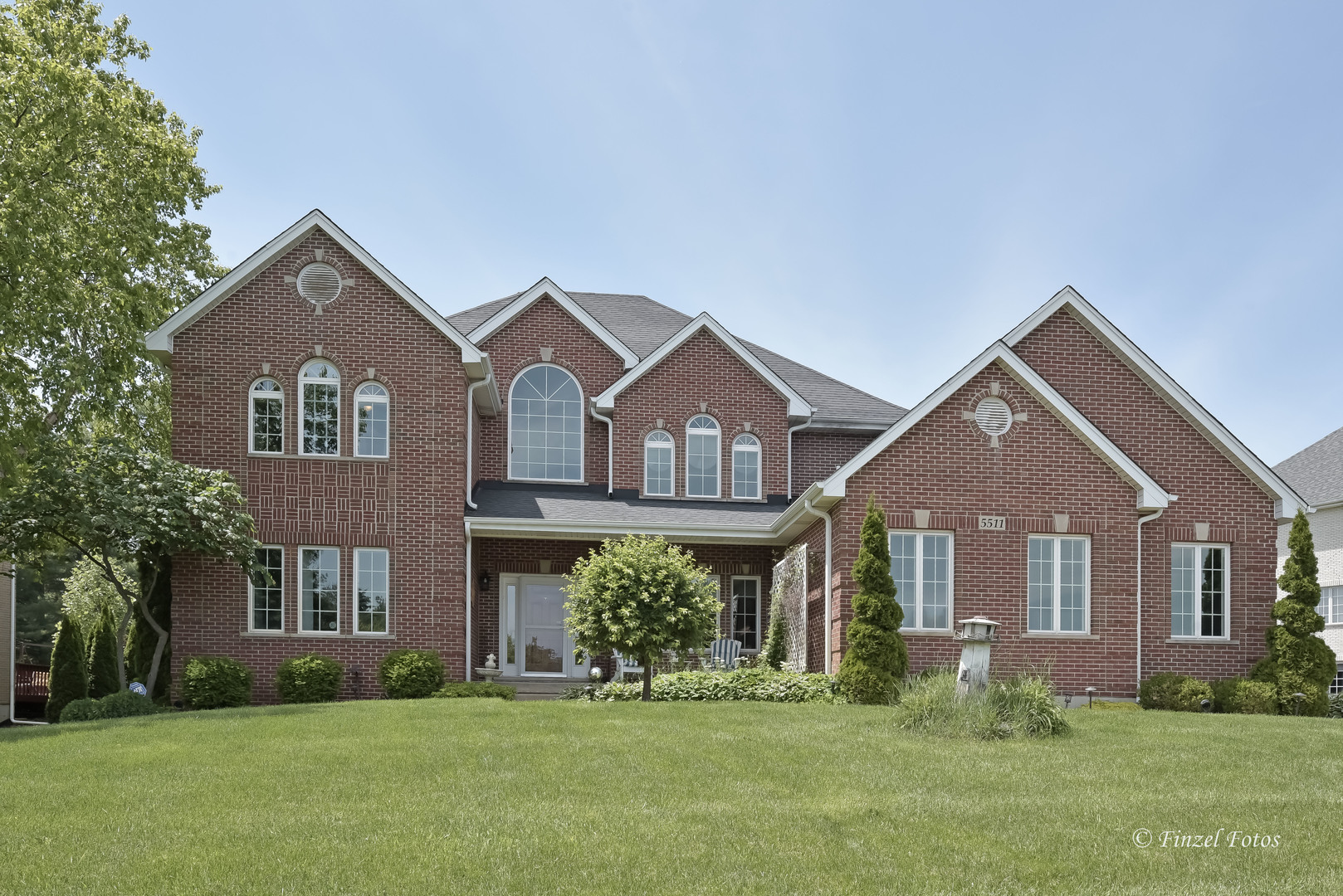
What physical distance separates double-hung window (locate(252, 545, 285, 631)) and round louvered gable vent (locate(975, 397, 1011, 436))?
11863 mm

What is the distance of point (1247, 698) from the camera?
1834 centimetres

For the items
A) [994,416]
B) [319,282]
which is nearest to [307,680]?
[319,282]

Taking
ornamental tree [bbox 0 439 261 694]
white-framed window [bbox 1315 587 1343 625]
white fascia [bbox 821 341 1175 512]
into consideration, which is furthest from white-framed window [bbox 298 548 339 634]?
white-framed window [bbox 1315 587 1343 625]

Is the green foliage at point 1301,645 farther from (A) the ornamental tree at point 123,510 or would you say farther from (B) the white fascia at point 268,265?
(A) the ornamental tree at point 123,510

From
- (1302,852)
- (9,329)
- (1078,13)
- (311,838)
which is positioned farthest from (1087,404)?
(9,329)

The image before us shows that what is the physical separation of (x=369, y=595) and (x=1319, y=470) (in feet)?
82.3

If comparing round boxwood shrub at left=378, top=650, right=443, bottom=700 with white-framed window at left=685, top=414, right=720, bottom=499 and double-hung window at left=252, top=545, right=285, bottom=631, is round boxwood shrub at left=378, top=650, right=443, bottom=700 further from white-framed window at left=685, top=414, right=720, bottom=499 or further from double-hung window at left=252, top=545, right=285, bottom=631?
white-framed window at left=685, top=414, right=720, bottom=499

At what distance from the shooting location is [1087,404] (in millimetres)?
20812

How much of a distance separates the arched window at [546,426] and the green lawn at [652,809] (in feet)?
33.0

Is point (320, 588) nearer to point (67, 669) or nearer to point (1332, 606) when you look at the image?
point (67, 669)

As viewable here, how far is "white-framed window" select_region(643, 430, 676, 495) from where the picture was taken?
23.2 metres

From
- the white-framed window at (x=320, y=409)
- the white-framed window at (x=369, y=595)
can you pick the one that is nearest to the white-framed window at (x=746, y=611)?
the white-framed window at (x=369, y=595)

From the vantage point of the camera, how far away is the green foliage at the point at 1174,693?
18.1 meters

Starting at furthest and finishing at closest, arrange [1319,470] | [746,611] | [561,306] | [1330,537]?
[1319,470] < [1330,537] < [561,306] < [746,611]
